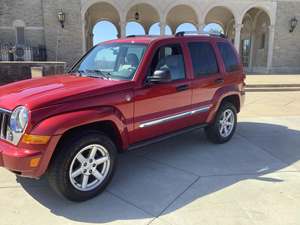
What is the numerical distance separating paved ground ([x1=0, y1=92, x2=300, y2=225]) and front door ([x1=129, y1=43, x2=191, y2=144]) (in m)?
0.63

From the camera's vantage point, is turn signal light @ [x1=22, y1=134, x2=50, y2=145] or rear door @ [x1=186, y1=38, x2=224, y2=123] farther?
rear door @ [x1=186, y1=38, x2=224, y2=123]

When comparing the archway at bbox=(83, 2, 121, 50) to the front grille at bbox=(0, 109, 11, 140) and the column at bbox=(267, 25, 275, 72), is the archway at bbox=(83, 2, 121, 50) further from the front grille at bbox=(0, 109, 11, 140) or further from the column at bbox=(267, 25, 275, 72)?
the front grille at bbox=(0, 109, 11, 140)

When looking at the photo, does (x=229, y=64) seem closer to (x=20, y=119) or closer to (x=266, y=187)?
(x=266, y=187)

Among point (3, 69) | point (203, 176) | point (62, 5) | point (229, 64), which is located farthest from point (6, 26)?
point (203, 176)

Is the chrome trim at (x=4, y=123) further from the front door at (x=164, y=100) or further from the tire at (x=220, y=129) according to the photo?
the tire at (x=220, y=129)

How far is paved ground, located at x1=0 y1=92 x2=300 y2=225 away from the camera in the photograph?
3236 millimetres

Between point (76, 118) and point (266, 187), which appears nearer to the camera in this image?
point (76, 118)

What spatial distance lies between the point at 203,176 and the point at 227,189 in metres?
0.45

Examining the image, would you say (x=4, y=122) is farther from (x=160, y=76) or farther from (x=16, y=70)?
(x=16, y=70)

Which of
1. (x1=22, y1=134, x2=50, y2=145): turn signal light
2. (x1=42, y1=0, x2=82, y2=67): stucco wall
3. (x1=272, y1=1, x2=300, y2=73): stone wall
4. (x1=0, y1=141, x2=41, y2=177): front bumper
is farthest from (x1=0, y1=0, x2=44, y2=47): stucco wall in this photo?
(x1=22, y1=134, x2=50, y2=145): turn signal light

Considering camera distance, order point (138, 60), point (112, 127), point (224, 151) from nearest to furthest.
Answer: point (112, 127) → point (138, 60) → point (224, 151)

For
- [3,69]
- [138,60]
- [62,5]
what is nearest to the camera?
[138,60]

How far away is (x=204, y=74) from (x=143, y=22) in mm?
22723

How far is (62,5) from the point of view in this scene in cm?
1731
